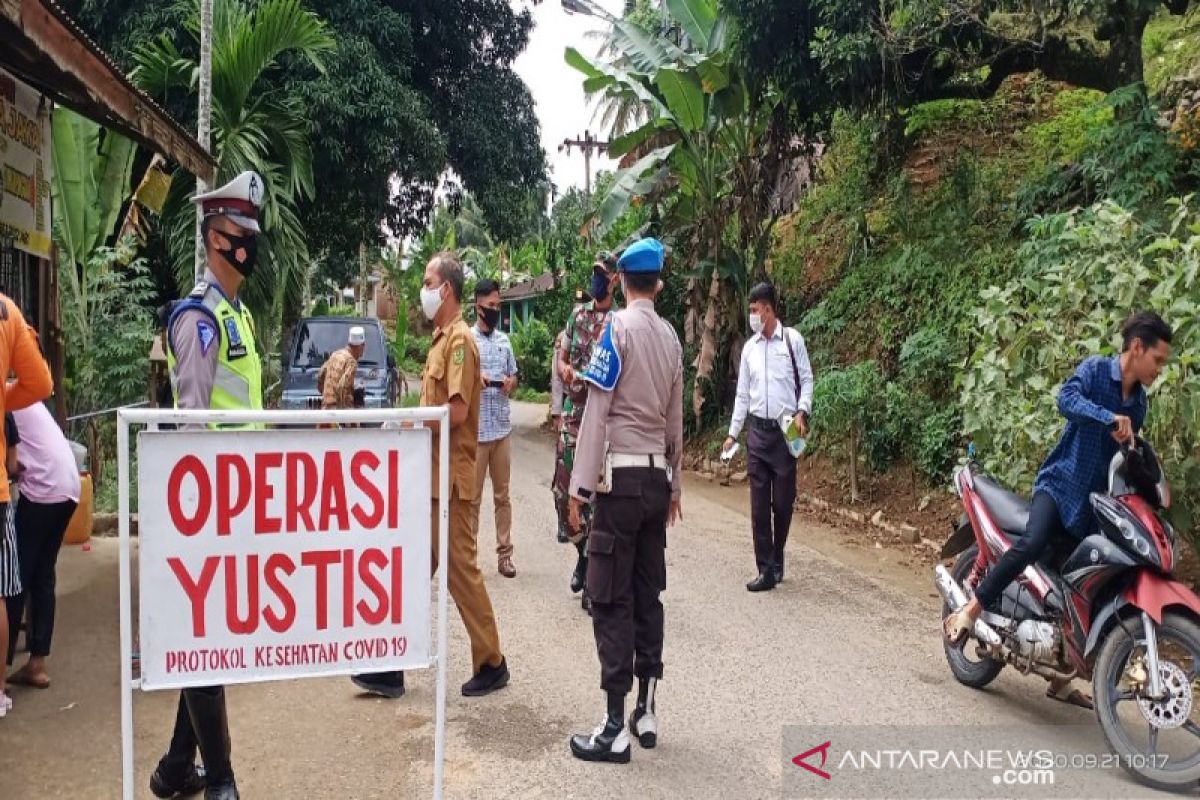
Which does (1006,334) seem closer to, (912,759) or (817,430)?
(912,759)

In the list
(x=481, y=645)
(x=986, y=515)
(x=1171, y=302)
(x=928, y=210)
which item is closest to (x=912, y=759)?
(x=986, y=515)

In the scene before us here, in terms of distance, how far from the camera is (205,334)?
11.0 feet

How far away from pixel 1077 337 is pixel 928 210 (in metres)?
5.76

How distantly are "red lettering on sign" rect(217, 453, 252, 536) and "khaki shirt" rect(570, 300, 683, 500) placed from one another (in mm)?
1487

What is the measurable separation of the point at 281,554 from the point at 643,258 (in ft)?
6.63

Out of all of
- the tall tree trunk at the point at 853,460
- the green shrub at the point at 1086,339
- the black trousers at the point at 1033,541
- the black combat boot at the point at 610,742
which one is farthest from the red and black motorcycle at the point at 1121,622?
the tall tree trunk at the point at 853,460

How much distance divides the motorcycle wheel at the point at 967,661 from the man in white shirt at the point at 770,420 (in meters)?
1.60

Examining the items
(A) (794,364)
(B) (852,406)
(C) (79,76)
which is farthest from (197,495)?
(B) (852,406)

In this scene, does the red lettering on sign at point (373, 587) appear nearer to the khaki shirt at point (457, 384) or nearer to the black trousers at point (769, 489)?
the khaki shirt at point (457, 384)

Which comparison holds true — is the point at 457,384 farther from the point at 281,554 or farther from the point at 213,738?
the point at 213,738

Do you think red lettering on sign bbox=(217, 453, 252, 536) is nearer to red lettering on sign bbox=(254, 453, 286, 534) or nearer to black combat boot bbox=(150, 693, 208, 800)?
red lettering on sign bbox=(254, 453, 286, 534)

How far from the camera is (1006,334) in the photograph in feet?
20.3

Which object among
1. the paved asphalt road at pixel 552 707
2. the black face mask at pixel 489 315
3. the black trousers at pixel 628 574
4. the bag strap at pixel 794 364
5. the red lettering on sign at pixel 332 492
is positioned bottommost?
the paved asphalt road at pixel 552 707

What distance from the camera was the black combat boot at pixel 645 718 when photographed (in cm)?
412
